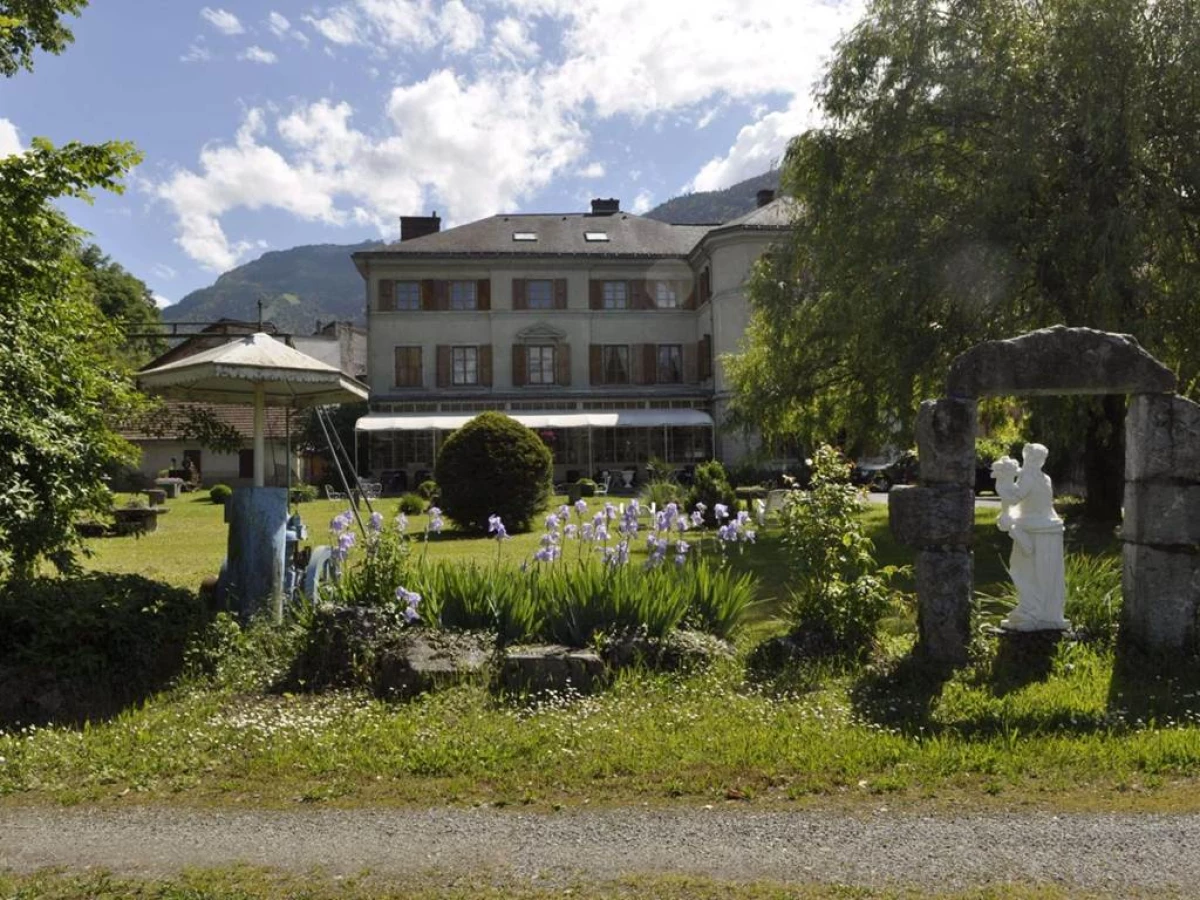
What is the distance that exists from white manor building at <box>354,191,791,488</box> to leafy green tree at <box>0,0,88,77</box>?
2139 cm

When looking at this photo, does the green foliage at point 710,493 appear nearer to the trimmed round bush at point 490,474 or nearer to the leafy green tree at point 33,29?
the trimmed round bush at point 490,474

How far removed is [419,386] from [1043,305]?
26.6 meters

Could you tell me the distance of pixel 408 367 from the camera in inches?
1405

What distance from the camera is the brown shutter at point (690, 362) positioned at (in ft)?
121

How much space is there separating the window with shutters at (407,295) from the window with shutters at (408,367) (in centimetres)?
165

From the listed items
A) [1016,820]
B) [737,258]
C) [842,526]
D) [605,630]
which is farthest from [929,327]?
[737,258]

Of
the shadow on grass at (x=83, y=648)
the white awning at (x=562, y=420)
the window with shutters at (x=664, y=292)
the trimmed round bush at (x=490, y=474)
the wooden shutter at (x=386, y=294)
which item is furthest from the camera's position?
the window with shutters at (x=664, y=292)

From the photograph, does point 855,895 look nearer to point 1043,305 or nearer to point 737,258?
point 1043,305

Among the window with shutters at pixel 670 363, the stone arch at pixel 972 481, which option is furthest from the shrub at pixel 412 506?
the window with shutters at pixel 670 363

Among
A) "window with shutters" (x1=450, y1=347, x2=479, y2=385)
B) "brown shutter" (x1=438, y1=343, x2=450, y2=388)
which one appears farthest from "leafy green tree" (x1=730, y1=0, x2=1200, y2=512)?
"brown shutter" (x1=438, y1=343, x2=450, y2=388)

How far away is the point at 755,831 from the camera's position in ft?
13.1

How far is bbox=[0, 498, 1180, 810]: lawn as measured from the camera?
4.52m

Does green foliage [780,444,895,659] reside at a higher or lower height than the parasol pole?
lower

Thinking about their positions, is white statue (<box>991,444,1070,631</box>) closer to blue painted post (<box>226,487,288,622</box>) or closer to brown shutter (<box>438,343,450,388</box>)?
blue painted post (<box>226,487,288,622</box>)
